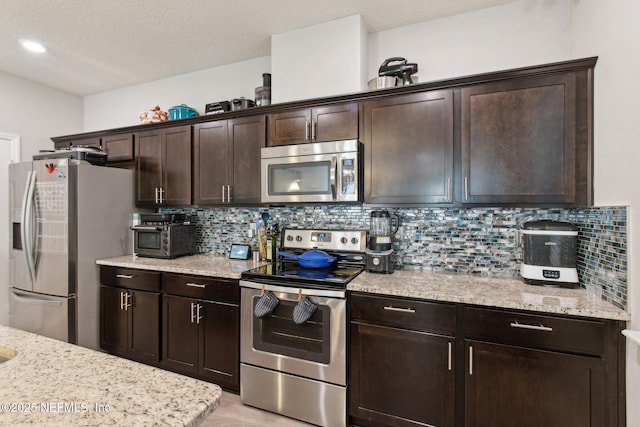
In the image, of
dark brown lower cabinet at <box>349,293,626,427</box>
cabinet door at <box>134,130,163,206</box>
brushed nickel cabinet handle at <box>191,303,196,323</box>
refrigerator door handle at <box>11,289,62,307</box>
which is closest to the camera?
dark brown lower cabinet at <box>349,293,626,427</box>

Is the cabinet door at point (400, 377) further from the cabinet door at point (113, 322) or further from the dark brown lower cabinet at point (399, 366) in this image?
the cabinet door at point (113, 322)

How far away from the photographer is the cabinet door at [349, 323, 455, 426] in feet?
5.59

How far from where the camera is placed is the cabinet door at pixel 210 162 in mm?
2760

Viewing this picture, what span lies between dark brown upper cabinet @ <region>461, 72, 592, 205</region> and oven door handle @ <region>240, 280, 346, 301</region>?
1035mm

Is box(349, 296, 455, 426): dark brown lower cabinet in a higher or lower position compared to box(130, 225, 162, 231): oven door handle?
lower

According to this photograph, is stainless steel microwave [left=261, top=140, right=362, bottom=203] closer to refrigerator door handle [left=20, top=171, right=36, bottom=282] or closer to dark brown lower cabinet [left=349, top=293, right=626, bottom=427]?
dark brown lower cabinet [left=349, top=293, right=626, bottom=427]

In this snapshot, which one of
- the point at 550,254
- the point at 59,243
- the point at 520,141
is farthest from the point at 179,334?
the point at 520,141

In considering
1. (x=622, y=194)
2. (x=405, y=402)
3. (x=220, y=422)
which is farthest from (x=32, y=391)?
(x=622, y=194)

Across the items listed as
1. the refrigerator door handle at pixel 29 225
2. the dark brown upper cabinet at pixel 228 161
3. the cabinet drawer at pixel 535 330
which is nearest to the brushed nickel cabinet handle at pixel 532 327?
the cabinet drawer at pixel 535 330

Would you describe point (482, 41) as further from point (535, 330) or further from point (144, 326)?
point (144, 326)

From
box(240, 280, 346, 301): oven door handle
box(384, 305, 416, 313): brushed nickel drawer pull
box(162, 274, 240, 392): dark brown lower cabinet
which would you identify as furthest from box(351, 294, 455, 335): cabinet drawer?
box(162, 274, 240, 392): dark brown lower cabinet

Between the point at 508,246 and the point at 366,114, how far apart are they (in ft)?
4.56

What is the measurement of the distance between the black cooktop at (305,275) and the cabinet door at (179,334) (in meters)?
0.65

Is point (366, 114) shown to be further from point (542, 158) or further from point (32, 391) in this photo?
point (32, 391)
